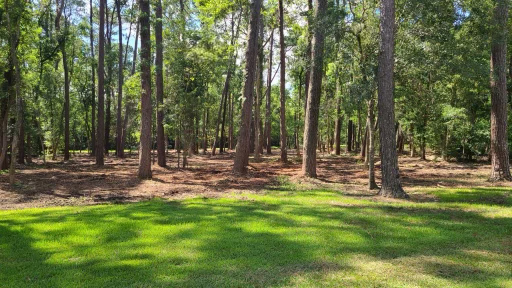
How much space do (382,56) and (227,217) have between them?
20.9ft

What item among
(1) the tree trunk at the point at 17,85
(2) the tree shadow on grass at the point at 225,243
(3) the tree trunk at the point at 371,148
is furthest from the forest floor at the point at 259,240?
(1) the tree trunk at the point at 17,85

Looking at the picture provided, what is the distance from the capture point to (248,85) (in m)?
15.3

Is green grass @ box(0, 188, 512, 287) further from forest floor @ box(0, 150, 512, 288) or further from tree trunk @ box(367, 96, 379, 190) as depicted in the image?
tree trunk @ box(367, 96, 379, 190)

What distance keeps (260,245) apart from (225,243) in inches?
23.4

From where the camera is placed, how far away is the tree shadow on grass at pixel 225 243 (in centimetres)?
438

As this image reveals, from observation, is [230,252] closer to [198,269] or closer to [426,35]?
[198,269]

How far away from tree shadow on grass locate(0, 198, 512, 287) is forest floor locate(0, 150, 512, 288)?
2 cm

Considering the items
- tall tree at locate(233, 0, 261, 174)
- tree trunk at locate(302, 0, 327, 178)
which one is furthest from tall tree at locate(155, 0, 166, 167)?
tree trunk at locate(302, 0, 327, 178)

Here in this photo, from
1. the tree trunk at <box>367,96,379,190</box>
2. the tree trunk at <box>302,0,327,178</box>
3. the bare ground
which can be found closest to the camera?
the bare ground

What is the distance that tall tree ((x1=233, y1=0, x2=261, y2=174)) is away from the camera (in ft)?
49.9

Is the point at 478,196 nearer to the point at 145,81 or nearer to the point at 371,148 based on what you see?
the point at 371,148

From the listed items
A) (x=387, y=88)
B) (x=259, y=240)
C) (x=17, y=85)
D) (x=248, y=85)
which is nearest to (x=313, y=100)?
(x=248, y=85)

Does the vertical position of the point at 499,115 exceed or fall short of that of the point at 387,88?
it falls short

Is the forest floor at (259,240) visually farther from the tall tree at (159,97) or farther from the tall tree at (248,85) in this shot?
the tall tree at (159,97)
